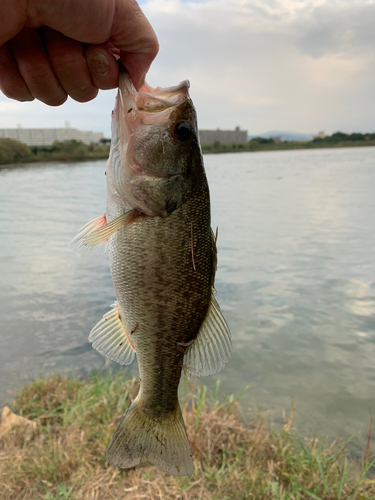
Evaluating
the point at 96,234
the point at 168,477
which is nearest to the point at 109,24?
the point at 96,234

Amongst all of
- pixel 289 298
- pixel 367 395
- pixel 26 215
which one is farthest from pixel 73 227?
pixel 367 395

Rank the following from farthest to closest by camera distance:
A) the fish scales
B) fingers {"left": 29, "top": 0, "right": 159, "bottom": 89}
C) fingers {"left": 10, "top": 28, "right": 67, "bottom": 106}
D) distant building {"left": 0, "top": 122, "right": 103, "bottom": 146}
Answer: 1. distant building {"left": 0, "top": 122, "right": 103, "bottom": 146}
2. fingers {"left": 10, "top": 28, "right": 67, "bottom": 106}
3. the fish scales
4. fingers {"left": 29, "top": 0, "right": 159, "bottom": 89}

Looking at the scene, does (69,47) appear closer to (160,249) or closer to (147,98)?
(147,98)

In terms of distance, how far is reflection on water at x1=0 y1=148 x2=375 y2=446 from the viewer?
7039 mm

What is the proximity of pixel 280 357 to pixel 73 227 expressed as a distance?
16.0 m

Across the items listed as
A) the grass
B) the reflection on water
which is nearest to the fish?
the grass

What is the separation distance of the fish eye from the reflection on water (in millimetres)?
5263

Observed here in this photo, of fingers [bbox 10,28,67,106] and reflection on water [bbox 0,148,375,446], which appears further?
reflection on water [bbox 0,148,375,446]

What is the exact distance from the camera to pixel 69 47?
213 centimetres

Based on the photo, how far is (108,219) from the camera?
2090 millimetres

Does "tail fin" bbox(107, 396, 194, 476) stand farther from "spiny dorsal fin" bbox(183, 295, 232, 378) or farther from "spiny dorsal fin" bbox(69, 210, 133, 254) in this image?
"spiny dorsal fin" bbox(69, 210, 133, 254)

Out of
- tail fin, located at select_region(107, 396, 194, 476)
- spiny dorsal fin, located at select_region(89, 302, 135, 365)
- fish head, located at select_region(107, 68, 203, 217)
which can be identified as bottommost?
tail fin, located at select_region(107, 396, 194, 476)

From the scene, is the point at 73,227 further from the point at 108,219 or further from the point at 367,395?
the point at 108,219

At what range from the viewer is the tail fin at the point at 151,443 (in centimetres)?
198
